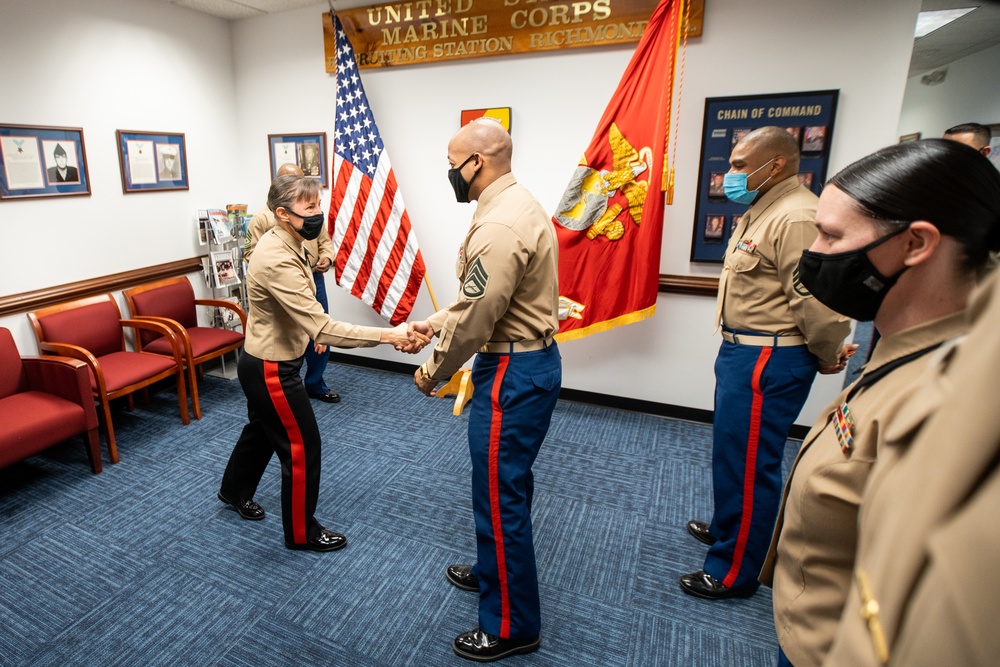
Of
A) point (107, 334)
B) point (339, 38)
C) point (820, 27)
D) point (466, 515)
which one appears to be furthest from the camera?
point (339, 38)

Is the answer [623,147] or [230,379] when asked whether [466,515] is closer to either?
[623,147]

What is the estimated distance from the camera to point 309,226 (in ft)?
7.15

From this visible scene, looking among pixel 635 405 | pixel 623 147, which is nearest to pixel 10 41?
pixel 623 147

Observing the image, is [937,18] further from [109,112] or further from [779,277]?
[109,112]

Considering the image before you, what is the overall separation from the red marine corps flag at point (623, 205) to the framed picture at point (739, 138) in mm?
279

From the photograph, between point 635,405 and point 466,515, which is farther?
point 635,405

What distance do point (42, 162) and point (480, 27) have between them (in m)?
2.78

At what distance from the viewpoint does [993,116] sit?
5051 mm

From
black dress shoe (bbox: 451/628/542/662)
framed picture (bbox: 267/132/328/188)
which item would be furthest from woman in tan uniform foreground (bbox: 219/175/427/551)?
framed picture (bbox: 267/132/328/188)

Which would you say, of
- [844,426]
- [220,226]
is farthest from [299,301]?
[220,226]

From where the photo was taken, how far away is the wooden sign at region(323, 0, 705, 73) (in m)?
3.20

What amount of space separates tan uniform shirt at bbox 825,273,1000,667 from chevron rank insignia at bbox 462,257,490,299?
126 cm

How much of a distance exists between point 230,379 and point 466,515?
2.55m

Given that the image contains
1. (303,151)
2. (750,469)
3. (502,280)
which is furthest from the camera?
(303,151)
